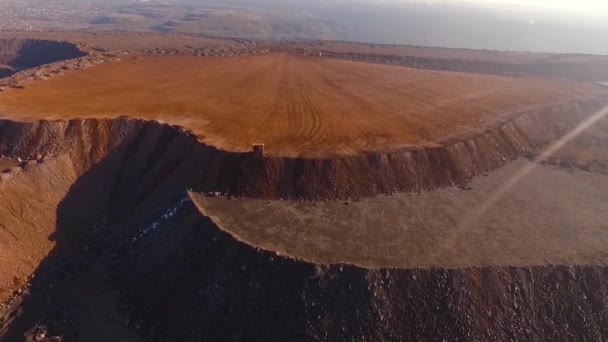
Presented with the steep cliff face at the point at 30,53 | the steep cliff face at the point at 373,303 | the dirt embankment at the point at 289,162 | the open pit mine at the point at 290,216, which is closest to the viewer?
the steep cliff face at the point at 373,303

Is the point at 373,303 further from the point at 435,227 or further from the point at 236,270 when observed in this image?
the point at 236,270

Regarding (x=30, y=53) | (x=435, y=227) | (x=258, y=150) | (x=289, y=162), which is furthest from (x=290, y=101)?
(x=30, y=53)

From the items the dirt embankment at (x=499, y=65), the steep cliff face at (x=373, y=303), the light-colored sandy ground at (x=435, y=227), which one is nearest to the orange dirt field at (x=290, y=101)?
the light-colored sandy ground at (x=435, y=227)

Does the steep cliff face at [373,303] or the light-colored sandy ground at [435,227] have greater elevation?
the light-colored sandy ground at [435,227]

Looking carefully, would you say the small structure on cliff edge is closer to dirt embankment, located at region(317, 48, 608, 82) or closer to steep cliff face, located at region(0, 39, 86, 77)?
dirt embankment, located at region(317, 48, 608, 82)

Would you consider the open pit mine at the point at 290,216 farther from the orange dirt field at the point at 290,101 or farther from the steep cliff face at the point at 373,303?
the orange dirt field at the point at 290,101

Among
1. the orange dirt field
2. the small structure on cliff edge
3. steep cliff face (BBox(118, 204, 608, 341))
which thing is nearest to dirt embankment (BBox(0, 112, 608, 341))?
steep cliff face (BBox(118, 204, 608, 341))

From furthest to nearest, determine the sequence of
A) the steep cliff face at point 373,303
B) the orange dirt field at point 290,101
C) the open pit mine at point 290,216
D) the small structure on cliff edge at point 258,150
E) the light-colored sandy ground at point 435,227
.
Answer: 1. the orange dirt field at point 290,101
2. the small structure on cliff edge at point 258,150
3. the light-colored sandy ground at point 435,227
4. the open pit mine at point 290,216
5. the steep cliff face at point 373,303

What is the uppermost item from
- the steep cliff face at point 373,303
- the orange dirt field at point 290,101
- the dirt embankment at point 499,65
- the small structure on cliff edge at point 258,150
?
the dirt embankment at point 499,65
